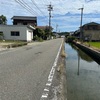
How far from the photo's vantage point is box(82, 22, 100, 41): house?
71625mm

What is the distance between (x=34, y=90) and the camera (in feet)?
19.7

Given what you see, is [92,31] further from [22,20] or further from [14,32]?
[14,32]

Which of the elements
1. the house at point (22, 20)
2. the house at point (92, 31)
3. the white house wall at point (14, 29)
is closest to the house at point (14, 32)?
the white house wall at point (14, 29)

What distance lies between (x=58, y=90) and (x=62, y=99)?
80cm

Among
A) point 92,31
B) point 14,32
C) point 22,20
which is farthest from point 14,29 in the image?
point 92,31

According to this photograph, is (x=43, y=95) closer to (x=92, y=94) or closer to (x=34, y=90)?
(x=34, y=90)

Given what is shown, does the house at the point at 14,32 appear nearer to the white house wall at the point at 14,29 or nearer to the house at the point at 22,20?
the white house wall at the point at 14,29

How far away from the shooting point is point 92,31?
72.5 m

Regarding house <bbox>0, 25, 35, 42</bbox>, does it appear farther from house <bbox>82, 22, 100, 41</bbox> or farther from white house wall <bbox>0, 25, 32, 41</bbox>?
house <bbox>82, 22, 100, 41</bbox>

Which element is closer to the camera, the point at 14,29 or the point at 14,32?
the point at 14,29

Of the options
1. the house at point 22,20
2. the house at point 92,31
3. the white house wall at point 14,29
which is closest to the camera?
the white house wall at point 14,29

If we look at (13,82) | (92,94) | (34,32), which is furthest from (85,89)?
(34,32)

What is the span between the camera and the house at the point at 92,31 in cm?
7162

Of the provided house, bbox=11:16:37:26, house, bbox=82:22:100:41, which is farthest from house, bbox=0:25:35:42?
house, bbox=82:22:100:41
